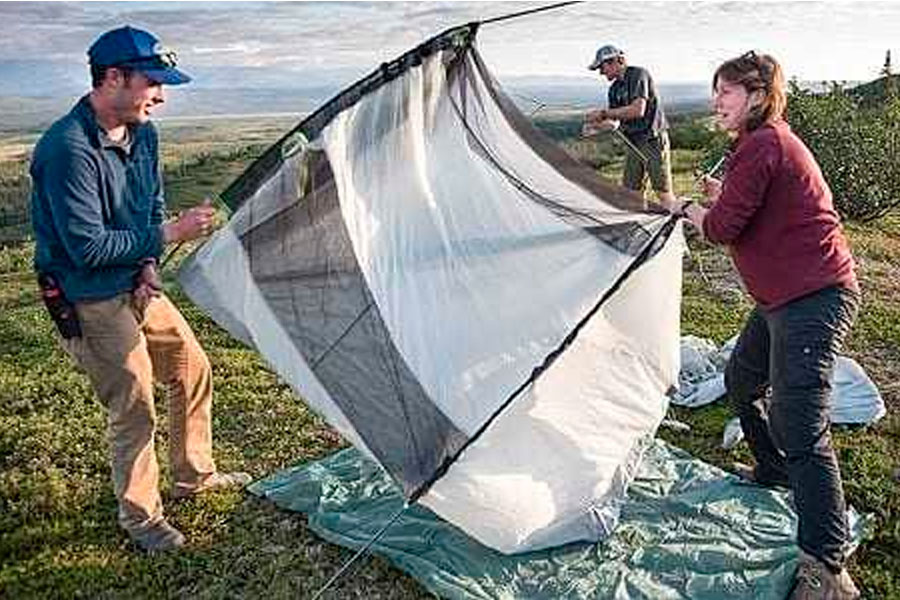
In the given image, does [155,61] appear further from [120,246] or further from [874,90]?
[874,90]

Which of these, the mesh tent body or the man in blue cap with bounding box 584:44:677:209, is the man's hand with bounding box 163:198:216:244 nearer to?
the mesh tent body

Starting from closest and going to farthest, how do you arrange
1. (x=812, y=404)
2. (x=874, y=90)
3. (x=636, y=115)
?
(x=812, y=404) < (x=636, y=115) < (x=874, y=90)

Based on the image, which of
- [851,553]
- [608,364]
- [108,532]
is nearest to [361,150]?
[608,364]

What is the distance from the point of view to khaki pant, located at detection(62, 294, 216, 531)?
158 inches

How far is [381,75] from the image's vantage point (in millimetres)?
Result: 4133

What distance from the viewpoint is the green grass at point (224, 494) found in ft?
13.7

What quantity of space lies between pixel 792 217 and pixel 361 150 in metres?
1.78

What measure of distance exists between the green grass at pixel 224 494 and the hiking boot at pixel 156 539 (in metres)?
0.06

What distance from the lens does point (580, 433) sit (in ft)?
14.1

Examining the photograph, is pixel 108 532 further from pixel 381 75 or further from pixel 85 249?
pixel 381 75

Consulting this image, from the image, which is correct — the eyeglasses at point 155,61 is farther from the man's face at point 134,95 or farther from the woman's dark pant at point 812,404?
the woman's dark pant at point 812,404

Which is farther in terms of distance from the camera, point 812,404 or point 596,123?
point 596,123

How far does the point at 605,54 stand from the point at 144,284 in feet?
19.6

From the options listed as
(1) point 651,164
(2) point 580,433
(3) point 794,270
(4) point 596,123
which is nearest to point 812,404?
(3) point 794,270
